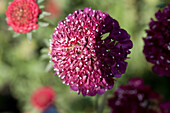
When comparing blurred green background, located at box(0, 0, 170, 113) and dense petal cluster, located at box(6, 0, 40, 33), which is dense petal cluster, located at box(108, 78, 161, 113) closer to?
blurred green background, located at box(0, 0, 170, 113)

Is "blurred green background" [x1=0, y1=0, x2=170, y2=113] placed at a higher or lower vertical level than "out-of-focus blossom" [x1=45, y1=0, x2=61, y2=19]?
lower

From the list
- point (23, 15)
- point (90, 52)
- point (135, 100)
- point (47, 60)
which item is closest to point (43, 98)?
point (47, 60)

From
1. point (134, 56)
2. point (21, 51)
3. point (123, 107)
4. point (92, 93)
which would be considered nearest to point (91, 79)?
point (92, 93)

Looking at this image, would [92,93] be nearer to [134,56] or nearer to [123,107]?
[123,107]

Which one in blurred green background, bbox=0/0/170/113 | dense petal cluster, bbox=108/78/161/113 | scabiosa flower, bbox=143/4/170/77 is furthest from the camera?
blurred green background, bbox=0/0/170/113

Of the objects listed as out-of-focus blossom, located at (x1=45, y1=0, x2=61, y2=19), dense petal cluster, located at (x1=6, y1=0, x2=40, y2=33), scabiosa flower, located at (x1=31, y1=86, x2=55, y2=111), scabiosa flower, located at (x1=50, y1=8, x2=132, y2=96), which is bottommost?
scabiosa flower, located at (x1=31, y1=86, x2=55, y2=111)

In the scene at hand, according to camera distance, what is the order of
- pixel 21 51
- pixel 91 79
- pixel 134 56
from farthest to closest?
pixel 21 51 < pixel 134 56 < pixel 91 79

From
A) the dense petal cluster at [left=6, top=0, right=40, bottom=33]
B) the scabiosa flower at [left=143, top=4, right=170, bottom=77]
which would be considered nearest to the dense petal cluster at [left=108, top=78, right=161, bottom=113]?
the scabiosa flower at [left=143, top=4, right=170, bottom=77]

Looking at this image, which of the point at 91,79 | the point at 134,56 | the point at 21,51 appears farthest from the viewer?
the point at 21,51

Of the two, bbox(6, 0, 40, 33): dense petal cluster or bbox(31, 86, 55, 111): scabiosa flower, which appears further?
bbox(31, 86, 55, 111): scabiosa flower
